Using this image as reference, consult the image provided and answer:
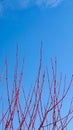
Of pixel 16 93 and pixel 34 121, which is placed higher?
pixel 16 93

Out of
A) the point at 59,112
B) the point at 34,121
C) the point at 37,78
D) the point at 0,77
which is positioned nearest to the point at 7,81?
the point at 0,77

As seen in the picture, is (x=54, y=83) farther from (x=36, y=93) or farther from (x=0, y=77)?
(x=0, y=77)

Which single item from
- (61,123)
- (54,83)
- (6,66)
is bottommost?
(61,123)

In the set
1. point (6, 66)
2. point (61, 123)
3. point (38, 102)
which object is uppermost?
point (6, 66)

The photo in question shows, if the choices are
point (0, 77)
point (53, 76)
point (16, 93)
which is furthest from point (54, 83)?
point (0, 77)

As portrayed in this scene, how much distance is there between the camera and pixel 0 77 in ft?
9.74

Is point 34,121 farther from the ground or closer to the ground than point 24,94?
closer to the ground

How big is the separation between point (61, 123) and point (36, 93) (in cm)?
50

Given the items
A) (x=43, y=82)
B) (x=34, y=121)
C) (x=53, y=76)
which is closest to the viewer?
(x=34, y=121)

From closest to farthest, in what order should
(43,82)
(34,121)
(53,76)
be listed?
(34,121), (43,82), (53,76)

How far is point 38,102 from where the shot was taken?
9.21ft

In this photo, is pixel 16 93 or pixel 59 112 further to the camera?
pixel 59 112

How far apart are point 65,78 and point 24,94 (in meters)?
0.64

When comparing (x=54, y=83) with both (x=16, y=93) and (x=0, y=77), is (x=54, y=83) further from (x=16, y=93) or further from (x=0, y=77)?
(x=0, y=77)
